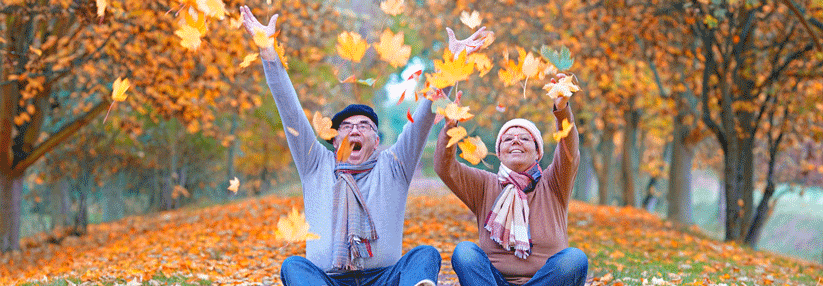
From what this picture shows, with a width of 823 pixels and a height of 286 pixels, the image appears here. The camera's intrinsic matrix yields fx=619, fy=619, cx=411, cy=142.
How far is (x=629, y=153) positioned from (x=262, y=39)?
48.5ft

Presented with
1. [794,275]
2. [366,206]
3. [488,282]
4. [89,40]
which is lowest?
[794,275]

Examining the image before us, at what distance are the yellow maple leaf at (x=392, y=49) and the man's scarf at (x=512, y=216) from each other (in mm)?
891

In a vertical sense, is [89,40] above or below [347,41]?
above

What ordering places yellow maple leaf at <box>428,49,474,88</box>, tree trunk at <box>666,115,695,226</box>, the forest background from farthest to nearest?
1. tree trunk at <box>666,115,695,226</box>
2. the forest background
3. yellow maple leaf at <box>428,49,474,88</box>

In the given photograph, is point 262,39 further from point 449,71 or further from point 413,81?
point 449,71

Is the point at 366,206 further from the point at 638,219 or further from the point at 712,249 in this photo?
the point at 638,219

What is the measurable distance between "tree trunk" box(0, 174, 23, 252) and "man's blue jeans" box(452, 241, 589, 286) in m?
9.00

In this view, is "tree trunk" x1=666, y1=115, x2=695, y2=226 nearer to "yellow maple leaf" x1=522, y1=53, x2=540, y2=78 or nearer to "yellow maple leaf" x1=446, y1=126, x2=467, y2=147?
"yellow maple leaf" x1=522, y1=53, x2=540, y2=78

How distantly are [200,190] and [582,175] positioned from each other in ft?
46.7

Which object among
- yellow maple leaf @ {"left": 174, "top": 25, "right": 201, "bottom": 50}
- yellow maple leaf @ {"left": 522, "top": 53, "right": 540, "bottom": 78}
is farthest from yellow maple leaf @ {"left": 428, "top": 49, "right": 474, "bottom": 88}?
yellow maple leaf @ {"left": 174, "top": 25, "right": 201, "bottom": 50}

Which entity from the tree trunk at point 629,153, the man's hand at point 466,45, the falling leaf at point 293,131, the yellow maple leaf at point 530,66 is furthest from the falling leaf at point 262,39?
the tree trunk at point 629,153

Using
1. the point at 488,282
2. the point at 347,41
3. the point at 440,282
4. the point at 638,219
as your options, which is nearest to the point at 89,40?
the point at 440,282

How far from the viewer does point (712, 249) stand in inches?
338

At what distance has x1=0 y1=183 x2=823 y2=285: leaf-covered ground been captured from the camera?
214 inches
